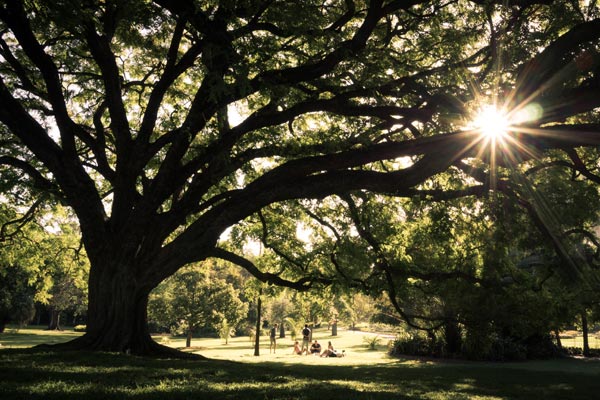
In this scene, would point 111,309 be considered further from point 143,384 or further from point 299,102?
point 299,102

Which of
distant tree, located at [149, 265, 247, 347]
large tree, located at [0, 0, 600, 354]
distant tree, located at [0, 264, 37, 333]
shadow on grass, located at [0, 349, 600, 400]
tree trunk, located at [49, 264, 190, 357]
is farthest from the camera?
distant tree, located at [0, 264, 37, 333]

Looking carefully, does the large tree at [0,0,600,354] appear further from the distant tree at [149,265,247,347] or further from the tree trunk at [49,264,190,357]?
the distant tree at [149,265,247,347]

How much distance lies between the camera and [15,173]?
49.4 feet

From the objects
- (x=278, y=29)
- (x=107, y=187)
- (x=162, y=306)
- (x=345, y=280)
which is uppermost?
(x=278, y=29)

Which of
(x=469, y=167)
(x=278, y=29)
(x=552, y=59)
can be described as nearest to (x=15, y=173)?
(x=278, y=29)

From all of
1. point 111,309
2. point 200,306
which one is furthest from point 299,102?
point 200,306

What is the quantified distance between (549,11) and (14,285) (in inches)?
2025

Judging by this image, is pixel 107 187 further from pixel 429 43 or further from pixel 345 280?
pixel 429 43

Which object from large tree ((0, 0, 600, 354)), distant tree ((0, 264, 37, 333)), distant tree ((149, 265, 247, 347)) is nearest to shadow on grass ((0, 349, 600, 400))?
large tree ((0, 0, 600, 354))

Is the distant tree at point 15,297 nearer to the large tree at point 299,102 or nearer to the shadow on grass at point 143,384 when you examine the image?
the large tree at point 299,102

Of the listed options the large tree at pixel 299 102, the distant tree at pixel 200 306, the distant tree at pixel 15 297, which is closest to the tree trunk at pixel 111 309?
the large tree at pixel 299 102

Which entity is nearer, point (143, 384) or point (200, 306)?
point (143, 384)

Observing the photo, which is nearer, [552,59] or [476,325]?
[552,59]

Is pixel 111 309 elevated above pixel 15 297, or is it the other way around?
pixel 111 309
